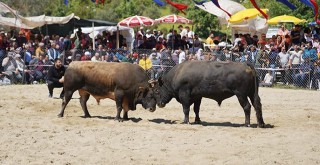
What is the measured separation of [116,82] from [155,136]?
9.28 ft

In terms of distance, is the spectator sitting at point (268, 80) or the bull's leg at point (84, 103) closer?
the bull's leg at point (84, 103)

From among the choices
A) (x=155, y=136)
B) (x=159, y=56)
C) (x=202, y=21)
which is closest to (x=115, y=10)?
(x=202, y=21)

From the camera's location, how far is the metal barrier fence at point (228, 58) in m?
25.0

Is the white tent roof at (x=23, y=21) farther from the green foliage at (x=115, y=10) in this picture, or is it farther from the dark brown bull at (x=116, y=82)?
the green foliage at (x=115, y=10)

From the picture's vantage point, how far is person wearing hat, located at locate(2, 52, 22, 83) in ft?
82.6

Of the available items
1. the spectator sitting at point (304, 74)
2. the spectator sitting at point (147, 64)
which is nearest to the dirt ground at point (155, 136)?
the spectator sitting at point (304, 74)

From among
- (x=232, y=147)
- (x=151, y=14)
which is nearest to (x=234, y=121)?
(x=232, y=147)

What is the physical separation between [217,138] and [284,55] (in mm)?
12886

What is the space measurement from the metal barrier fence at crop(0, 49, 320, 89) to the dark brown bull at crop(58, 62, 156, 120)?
8.79 meters

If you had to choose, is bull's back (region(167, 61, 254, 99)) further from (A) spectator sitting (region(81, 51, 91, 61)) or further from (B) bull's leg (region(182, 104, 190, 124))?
(A) spectator sitting (region(81, 51, 91, 61))

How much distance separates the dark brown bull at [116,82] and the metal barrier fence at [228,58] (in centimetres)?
879

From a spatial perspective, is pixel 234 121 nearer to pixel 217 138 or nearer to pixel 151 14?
pixel 217 138

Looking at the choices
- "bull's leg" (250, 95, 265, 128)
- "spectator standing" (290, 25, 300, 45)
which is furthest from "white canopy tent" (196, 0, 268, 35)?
"bull's leg" (250, 95, 265, 128)

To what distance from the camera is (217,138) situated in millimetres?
13609
